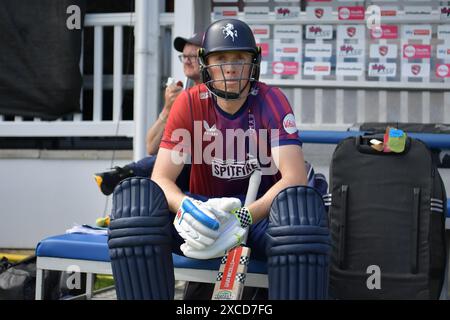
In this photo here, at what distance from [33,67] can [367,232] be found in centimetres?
363

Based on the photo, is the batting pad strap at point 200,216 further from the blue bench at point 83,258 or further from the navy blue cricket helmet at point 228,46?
the navy blue cricket helmet at point 228,46

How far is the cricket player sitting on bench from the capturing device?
Result: 2.66 meters

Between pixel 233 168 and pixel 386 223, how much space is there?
0.83 meters

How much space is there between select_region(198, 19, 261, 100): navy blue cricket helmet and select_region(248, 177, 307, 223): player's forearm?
0.45 metres

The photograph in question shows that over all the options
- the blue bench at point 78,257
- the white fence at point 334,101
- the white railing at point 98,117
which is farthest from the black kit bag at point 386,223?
the white railing at point 98,117

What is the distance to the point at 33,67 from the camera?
19.4 ft

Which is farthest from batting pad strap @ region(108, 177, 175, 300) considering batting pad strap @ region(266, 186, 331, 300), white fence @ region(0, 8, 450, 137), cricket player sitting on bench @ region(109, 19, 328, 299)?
white fence @ region(0, 8, 450, 137)

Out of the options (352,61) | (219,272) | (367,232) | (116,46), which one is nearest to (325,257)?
(219,272)

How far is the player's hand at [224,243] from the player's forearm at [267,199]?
0.42 ft

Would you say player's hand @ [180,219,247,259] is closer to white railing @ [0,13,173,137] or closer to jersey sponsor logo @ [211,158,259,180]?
jersey sponsor logo @ [211,158,259,180]

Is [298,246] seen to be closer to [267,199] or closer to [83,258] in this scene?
[267,199]

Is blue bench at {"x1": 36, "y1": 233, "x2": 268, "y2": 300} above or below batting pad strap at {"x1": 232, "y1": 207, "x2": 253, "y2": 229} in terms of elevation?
below

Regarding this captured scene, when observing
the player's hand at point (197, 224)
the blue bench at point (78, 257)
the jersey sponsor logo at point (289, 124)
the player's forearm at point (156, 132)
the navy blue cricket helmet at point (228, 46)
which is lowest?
the blue bench at point (78, 257)

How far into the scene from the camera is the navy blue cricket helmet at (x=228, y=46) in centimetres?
308
